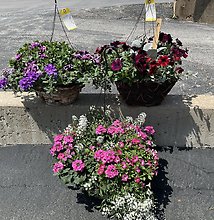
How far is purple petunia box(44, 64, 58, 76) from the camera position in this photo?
2729 millimetres

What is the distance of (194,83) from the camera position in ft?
14.8

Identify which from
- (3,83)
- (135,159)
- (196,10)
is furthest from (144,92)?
(196,10)

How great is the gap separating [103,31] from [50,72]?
5.07 m

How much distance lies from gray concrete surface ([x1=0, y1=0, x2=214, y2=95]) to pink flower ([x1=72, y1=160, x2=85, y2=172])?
1789 millimetres

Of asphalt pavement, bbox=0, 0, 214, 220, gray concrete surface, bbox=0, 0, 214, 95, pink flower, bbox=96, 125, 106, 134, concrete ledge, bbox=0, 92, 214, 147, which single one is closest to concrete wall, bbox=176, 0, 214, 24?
gray concrete surface, bbox=0, 0, 214, 95

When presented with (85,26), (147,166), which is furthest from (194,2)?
(147,166)

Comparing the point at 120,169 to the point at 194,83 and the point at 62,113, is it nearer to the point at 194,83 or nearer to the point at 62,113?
the point at 62,113

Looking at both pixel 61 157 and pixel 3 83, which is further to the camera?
pixel 3 83

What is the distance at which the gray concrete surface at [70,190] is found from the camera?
8.28 feet

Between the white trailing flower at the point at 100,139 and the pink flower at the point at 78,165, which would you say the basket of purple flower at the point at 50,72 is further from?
the pink flower at the point at 78,165

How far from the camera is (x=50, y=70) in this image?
2742 mm

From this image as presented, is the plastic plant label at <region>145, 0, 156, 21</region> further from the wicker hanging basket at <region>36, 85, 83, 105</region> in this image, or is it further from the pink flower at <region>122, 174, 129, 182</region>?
the pink flower at <region>122, 174, 129, 182</region>

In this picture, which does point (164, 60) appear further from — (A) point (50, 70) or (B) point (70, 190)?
(B) point (70, 190)

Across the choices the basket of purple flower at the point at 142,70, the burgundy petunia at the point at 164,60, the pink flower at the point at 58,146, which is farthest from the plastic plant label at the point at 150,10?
the pink flower at the point at 58,146
